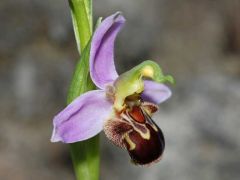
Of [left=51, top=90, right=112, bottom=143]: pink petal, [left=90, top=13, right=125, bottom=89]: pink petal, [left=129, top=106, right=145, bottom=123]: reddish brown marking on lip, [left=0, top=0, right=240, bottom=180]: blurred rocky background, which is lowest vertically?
[left=0, top=0, right=240, bottom=180]: blurred rocky background

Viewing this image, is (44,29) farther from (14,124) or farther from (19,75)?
(14,124)

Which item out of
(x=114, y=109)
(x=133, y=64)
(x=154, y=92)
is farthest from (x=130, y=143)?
(x=133, y=64)

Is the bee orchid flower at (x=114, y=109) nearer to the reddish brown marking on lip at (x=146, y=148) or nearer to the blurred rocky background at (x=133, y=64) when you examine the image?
the reddish brown marking on lip at (x=146, y=148)

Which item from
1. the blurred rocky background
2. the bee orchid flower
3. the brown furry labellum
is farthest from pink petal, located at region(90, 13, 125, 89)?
the blurred rocky background

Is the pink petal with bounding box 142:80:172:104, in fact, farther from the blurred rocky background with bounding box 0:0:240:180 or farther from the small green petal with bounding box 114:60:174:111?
the blurred rocky background with bounding box 0:0:240:180

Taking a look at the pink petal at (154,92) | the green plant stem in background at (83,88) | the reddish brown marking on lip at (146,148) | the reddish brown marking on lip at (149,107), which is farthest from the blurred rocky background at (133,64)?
the reddish brown marking on lip at (146,148)

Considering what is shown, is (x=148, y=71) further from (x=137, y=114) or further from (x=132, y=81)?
(x=137, y=114)
